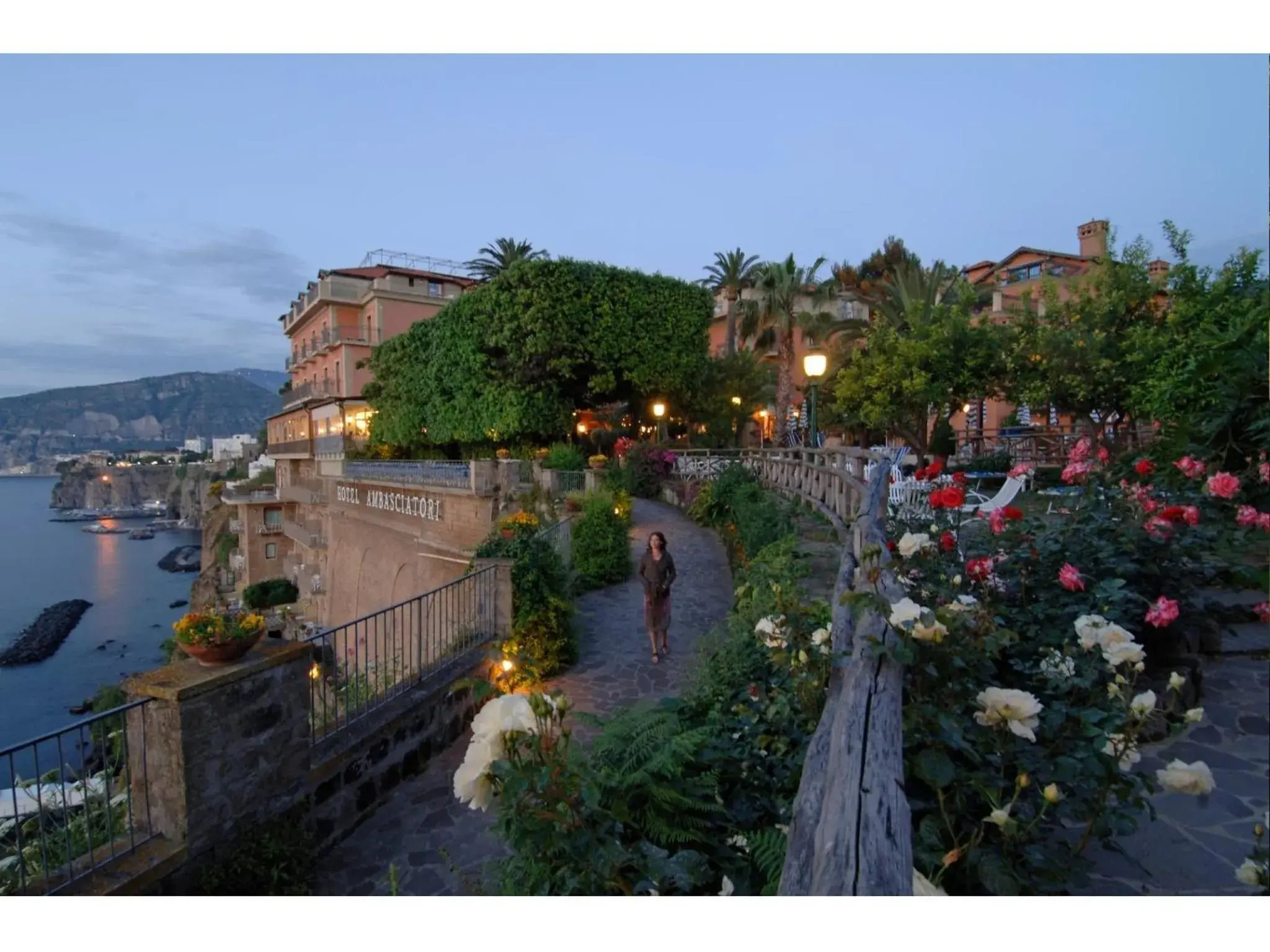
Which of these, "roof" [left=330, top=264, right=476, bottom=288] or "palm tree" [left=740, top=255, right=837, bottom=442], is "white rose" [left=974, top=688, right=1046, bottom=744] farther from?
"roof" [left=330, top=264, right=476, bottom=288]

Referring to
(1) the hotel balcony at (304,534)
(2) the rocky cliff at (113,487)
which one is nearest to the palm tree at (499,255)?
(1) the hotel balcony at (304,534)

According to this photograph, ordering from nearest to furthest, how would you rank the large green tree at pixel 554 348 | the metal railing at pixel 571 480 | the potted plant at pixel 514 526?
the potted plant at pixel 514 526 → the metal railing at pixel 571 480 → the large green tree at pixel 554 348

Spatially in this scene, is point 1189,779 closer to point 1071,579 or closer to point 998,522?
point 1071,579

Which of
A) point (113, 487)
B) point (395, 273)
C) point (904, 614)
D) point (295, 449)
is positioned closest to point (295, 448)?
point (295, 449)

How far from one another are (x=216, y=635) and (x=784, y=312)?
28.6 metres

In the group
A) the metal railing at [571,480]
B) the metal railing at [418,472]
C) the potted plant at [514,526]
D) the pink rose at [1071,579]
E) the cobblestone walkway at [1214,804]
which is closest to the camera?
the cobblestone walkway at [1214,804]

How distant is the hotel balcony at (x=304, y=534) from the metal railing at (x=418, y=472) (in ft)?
15.3

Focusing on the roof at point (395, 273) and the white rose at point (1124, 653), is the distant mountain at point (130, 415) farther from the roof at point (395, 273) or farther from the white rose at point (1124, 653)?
the white rose at point (1124, 653)

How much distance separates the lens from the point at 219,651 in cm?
370

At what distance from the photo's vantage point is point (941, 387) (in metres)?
17.9

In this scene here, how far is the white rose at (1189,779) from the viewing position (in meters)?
1.62

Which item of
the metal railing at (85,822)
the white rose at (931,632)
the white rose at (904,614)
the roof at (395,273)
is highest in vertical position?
the roof at (395,273)

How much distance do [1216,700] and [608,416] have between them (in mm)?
24765

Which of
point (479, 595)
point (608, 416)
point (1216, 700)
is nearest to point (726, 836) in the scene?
point (1216, 700)
